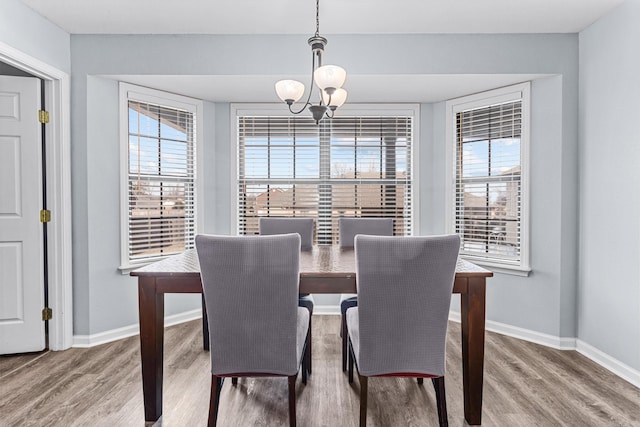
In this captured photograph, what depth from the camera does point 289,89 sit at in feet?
7.33

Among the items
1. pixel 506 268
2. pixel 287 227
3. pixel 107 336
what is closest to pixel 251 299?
pixel 287 227

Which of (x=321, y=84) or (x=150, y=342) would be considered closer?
(x=150, y=342)

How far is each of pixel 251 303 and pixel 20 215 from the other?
2.24 m

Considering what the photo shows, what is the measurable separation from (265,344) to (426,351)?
728 millimetres

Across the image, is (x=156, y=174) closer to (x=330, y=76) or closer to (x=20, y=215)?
(x=20, y=215)

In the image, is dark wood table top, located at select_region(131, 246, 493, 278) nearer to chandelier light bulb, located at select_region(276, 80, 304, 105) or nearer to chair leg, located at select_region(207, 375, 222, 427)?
chair leg, located at select_region(207, 375, 222, 427)

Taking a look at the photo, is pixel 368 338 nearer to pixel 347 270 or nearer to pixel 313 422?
pixel 347 270

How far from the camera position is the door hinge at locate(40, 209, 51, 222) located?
2.70 metres

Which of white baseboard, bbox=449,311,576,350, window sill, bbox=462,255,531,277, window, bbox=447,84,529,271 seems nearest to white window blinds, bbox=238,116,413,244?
window, bbox=447,84,529,271

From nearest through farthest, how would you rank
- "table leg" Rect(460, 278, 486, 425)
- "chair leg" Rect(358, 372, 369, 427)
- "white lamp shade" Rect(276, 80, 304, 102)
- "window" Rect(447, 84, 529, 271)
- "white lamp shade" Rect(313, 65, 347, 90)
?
1. "chair leg" Rect(358, 372, 369, 427)
2. "table leg" Rect(460, 278, 486, 425)
3. "white lamp shade" Rect(313, 65, 347, 90)
4. "white lamp shade" Rect(276, 80, 304, 102)
5. "window" Rect(447, 84, 529, 271)

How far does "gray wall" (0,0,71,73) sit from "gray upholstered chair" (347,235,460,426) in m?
2.66

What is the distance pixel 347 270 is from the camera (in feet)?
6.12

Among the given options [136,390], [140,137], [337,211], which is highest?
[140,137]

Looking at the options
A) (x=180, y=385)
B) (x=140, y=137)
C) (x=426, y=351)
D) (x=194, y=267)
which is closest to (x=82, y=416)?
(x=180, y=385)
